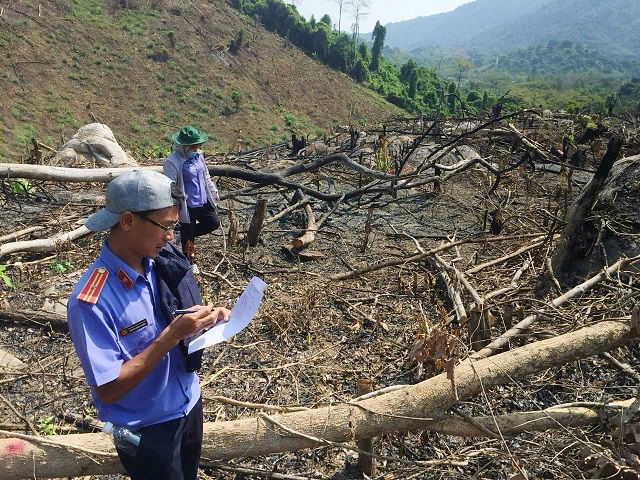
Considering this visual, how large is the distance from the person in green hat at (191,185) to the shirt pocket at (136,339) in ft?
8.63

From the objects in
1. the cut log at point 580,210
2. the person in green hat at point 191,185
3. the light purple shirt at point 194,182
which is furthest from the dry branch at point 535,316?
the light purple shirt at point 194,182

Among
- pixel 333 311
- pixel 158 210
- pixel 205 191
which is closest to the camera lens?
pixel 158 210

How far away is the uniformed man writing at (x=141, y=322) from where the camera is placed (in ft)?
4.59

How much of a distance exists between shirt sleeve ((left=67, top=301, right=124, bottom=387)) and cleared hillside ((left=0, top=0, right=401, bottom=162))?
25858 mm

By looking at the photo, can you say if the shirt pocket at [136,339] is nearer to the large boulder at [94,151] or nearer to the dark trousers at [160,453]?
the dark trousers at [160,453]

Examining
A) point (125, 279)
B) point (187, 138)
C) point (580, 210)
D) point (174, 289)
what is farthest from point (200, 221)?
point (580, 210)

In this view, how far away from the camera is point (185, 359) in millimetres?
1692

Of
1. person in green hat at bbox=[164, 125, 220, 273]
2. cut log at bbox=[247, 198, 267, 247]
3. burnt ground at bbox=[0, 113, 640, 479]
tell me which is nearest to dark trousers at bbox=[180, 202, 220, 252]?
person in green hat at bbox=[164, 125, 220, 273]

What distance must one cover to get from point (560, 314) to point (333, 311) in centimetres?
192

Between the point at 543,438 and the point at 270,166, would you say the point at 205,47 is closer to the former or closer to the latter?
the point at 270,166

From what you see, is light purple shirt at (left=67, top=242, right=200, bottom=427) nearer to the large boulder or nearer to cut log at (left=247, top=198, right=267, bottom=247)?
cut log at (left=247, top=198, right=267, bottom=247)

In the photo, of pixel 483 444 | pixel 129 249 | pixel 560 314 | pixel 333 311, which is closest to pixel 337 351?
pixel 333 311

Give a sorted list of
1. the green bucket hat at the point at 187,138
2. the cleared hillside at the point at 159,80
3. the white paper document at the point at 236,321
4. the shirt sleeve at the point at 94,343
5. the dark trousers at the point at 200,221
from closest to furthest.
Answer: the shirt sleeve at the point at 94,343 < the white paper document at the point at 236,321 < the green bucket hat at the point at 187,138 < the dark trousers at the point at 200,221 < the cleared hillside at the point at 159,80

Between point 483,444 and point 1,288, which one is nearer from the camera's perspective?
point 483,444
